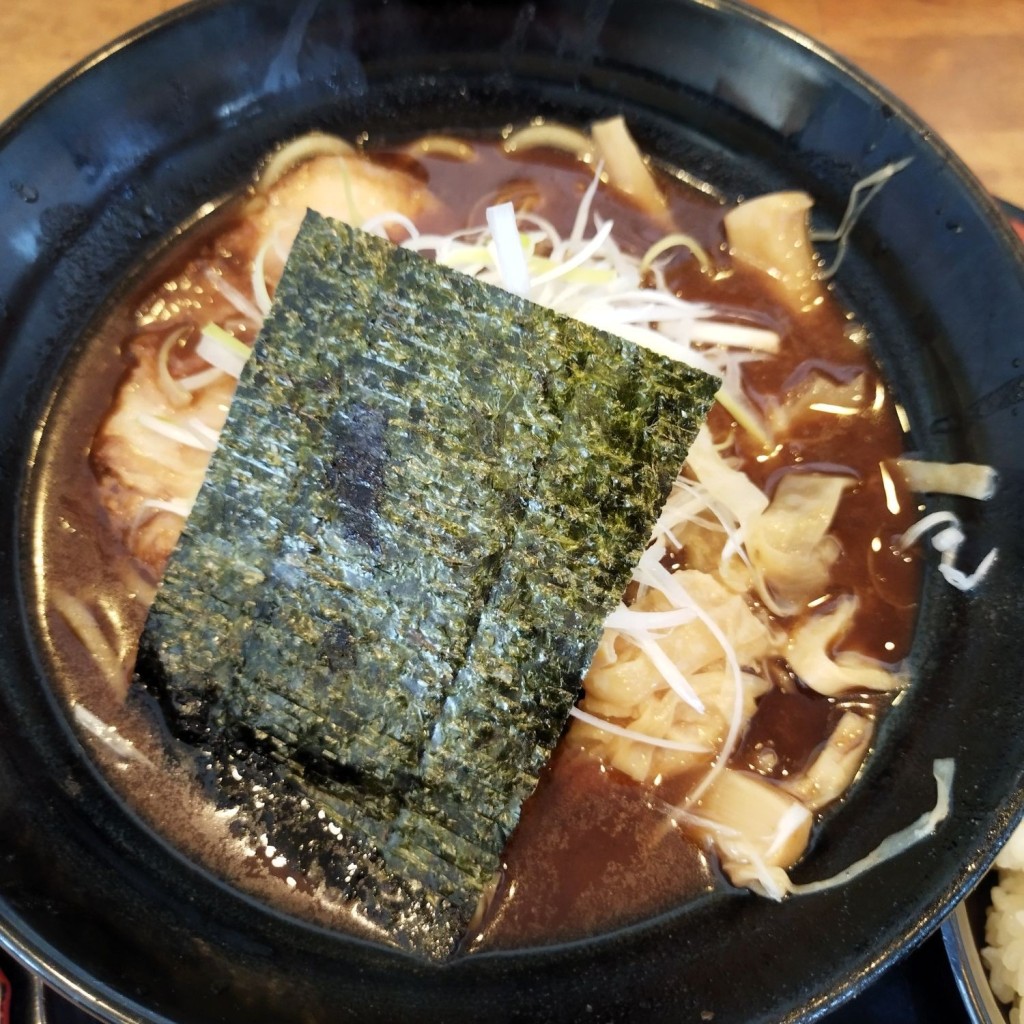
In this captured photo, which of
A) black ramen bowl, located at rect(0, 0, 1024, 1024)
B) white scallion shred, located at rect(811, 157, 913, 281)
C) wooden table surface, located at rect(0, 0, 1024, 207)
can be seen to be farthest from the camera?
wooden table surface, located at rect(0, 0, 1024, 207)

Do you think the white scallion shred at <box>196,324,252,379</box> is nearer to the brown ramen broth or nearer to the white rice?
the brown ramen broth

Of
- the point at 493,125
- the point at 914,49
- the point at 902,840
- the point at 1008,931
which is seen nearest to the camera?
the point at 902,840

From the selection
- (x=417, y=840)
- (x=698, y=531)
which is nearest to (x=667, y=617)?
(x=698, y=531)

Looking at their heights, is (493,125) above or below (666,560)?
above

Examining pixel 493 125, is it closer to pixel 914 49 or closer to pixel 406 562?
pixel 406 562

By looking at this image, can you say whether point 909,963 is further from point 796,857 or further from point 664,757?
point 664,757

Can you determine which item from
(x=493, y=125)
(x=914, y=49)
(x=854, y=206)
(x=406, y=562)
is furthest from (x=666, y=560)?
(x=914, y=49)

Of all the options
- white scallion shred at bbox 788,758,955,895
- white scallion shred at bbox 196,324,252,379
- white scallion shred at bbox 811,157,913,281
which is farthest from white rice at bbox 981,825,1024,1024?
white scallion shred at bbox 196,324,252,379
